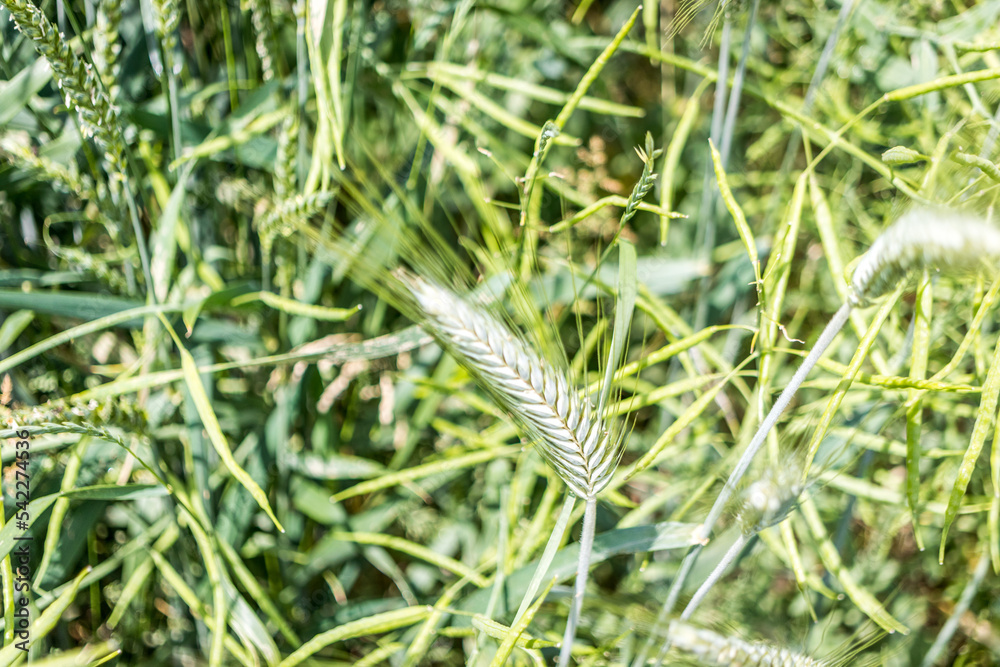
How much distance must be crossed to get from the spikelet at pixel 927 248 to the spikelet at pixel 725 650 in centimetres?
21

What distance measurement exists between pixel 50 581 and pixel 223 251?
0.36 m

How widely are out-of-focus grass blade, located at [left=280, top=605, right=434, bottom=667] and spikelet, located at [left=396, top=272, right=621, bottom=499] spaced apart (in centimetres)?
24

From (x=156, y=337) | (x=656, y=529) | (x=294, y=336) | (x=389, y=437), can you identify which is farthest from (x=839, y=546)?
(x=156, y=337)

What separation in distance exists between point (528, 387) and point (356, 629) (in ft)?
1.00

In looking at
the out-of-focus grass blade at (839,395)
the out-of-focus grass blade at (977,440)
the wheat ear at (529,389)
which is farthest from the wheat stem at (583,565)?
the out-of-focus grass blade at (977,440)

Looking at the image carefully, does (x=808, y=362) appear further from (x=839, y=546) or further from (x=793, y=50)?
(x=793, y=50)

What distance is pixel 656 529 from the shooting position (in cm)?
51

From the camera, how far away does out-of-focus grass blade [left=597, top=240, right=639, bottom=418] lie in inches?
14.9

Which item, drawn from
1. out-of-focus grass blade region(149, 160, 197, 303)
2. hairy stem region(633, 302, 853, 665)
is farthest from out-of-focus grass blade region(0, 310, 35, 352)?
hairy stem region(633, 302, 853, 665)

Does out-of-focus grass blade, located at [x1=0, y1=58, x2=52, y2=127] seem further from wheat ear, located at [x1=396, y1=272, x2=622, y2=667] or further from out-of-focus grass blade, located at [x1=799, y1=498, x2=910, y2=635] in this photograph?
out-of-focus grass blade, located at [x1=799, y1=498, x2=910, y2=635]

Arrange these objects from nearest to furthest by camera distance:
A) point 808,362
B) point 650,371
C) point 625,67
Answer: point 808,362 < point 650,371 < point 625,67

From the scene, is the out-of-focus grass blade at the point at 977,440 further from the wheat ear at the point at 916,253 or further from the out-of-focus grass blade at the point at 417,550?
the out-of-focus grass blade at the point at 417,550

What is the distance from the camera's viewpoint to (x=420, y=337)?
614 millimetres

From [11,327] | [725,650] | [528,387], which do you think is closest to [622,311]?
[528,387]
